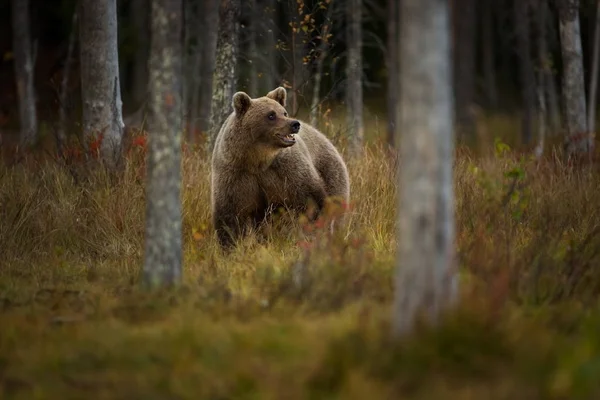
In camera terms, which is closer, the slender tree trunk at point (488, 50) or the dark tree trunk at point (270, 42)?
the dark tree trunk at point (270, 42)

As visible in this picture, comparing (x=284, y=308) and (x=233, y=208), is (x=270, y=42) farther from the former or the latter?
(x=284, y=308)

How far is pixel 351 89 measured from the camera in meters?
16.4

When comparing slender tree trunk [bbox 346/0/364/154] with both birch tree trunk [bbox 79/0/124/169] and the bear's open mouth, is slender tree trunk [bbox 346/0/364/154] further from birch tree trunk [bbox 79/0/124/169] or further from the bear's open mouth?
the bear's open mouth

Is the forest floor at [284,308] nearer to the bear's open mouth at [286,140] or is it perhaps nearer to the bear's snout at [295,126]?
the bear's open mouth at [286,140]

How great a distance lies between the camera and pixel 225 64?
1173 centimetres

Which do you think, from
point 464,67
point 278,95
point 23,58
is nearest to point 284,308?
point 278,95

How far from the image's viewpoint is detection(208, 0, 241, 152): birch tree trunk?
11.7 m

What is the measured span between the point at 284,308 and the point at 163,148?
4.79ft

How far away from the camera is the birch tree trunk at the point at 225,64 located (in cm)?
1166

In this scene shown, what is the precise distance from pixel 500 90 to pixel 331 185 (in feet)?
110


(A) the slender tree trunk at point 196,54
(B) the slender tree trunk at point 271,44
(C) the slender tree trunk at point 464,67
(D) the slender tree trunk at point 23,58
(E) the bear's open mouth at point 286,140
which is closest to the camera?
(E) the bear's open mouth at point 286,140

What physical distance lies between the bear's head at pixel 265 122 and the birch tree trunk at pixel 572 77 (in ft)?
18.4

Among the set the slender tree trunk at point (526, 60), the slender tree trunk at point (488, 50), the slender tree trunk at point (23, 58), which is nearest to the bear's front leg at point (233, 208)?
the slender tree trunk at point (23, 58)

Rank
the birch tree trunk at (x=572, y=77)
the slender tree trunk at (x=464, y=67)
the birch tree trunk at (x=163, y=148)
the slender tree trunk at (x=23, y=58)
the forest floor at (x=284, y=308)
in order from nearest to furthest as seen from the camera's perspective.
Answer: the forest floor at (x=284, y=308) → the birch tree trunk at (x=163, y=148) → the birch tree trunk at (x=572, y=77) → the slender tree trunk at (x=23, y=58) → the slender tree trunk at (x=464, y=67)
